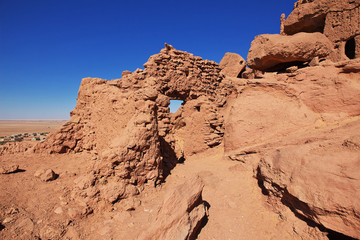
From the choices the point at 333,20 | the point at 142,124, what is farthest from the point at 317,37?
the point at 142,124

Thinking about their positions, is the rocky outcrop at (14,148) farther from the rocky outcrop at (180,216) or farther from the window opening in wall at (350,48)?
the window opening in wall at (350,48)

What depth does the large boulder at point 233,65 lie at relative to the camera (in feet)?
35.4

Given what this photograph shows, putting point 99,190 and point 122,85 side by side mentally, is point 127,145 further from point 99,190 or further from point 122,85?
point 122,85

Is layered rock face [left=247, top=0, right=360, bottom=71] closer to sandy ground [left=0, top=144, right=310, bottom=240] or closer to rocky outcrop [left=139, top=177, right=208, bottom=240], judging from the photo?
sandy ground [left=0, top=144, right=310, bottom=240]

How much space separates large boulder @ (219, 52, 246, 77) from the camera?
10.8 meters

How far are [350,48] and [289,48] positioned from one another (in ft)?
7.38

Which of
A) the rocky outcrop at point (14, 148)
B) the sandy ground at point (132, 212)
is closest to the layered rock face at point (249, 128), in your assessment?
the sandy ground at point (132, 212)

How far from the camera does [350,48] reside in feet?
21.0

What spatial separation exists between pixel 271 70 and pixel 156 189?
295 inches

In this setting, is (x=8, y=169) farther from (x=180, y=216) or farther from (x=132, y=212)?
(x=180, y=216)

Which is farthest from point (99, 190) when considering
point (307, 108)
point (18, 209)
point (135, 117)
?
point (307, 108)

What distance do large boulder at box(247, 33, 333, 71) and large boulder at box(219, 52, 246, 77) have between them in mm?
3309

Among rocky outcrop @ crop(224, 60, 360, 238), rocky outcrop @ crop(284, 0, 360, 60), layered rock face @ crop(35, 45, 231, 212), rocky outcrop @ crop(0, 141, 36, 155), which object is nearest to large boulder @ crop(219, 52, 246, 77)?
rocky outcrop @ crop(284, 0, 360, 60)

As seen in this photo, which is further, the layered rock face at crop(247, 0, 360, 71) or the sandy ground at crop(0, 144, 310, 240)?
the layered rock face at crop(247, 0, 360, 71)
